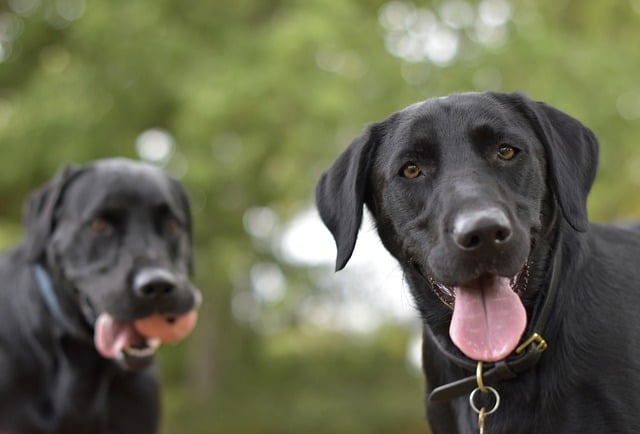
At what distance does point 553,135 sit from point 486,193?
0.51 m

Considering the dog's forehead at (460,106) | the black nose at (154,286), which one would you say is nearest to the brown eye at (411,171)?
the dog's forehead at (460,106)

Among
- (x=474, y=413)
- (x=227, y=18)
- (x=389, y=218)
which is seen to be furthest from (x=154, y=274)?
(x=227, y=18)

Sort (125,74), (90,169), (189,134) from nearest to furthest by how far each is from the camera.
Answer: (90,169)
(189,134)
(125,74)

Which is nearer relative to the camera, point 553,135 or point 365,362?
point 553,135

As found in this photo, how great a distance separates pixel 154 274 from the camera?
4.99 metres

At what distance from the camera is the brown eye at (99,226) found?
527 cm

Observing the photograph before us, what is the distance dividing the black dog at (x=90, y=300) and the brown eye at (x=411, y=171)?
185 centimetres

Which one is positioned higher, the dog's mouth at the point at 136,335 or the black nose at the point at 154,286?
the black nose at the point at 154,286

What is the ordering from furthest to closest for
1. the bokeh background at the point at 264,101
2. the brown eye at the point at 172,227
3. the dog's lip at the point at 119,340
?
the bokeh background at the point at 264,101 → the brown eye at the point at 172,227 → the dog's lip at the point at 119,340

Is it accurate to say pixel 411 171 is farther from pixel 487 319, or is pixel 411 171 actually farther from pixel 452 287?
pixel 487 319

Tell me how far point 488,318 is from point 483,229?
0.35 meters

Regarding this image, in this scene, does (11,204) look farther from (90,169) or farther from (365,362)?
(90,169)

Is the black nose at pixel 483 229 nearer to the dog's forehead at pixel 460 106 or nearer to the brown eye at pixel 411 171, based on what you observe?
the brown eye at pixel 411 171

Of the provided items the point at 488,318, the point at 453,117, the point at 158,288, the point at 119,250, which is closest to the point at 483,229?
the point at 488,318
